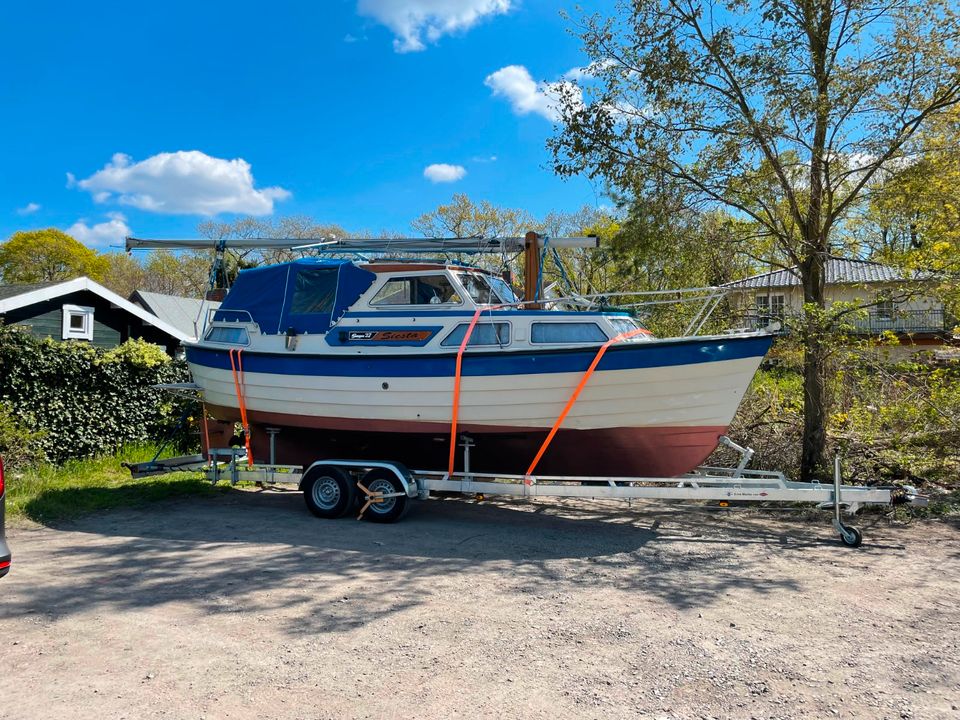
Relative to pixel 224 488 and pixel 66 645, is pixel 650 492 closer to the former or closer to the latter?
pixel 66 645

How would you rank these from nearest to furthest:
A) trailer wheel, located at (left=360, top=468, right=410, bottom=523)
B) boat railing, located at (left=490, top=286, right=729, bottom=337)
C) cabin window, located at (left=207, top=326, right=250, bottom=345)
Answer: boat railing, located at (left=490, top=286, right=729, bottom=337), trailer wheel, located at (left=360, top=468, right=410, bottom=523), cabin window, located at (left=207, top=326, right=250, bottom=345)

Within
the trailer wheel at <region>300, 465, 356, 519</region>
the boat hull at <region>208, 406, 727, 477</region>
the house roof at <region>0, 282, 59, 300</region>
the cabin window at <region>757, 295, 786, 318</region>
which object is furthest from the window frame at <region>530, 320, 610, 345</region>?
the house roof at <region>0, 282, 59, 300</region>

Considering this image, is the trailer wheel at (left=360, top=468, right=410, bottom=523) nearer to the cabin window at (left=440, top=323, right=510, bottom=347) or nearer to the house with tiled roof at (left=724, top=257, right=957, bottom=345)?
the cabin window at (left=440, top=323, right=510, bottom=347)

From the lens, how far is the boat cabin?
7.12m

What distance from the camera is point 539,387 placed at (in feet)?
22.8

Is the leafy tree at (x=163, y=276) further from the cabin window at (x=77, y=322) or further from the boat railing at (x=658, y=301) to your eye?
the boat railing at (x=658, y=301)

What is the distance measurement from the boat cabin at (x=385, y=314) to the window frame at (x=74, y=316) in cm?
1058

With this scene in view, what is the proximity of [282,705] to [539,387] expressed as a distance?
4222mm

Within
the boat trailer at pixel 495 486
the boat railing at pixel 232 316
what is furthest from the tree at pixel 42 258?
the boat trailer at pixel 495 486

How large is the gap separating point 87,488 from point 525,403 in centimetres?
604

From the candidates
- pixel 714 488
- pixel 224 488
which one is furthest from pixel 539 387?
pixel 224 488

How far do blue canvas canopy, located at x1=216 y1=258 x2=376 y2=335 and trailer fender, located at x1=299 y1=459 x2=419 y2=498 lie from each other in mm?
1580

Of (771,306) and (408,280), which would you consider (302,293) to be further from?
(771,306)

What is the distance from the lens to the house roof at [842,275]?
29.1 ft
